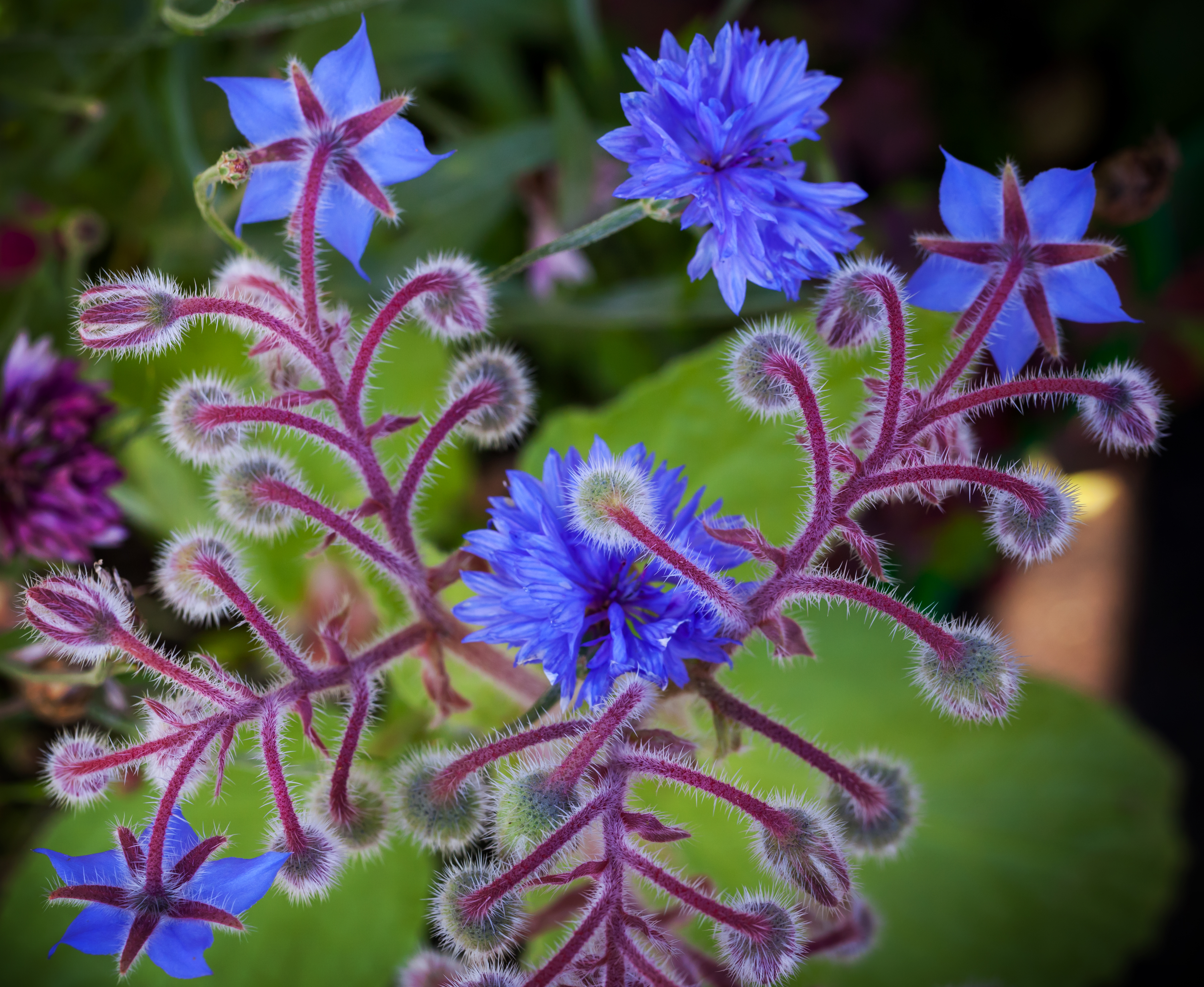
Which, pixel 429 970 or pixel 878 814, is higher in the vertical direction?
pixel 878 814

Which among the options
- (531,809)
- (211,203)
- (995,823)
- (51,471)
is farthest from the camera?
(995,823)

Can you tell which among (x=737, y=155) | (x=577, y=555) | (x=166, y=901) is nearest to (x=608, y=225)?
(x=737, y=155)

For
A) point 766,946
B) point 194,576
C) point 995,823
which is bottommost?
point 995,823

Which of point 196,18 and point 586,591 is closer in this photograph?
point 586,591

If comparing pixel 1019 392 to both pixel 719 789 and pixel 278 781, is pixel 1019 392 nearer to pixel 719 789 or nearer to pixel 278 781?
pixel 719 789

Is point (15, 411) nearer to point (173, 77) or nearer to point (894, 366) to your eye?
point (173, 77)

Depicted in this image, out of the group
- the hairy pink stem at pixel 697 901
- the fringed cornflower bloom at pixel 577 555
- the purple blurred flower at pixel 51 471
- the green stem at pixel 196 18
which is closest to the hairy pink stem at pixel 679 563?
the fringed cornflower bloom at pixel 577 555

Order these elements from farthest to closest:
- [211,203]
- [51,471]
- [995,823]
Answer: [995,823]
[51,471]
[211,203]
